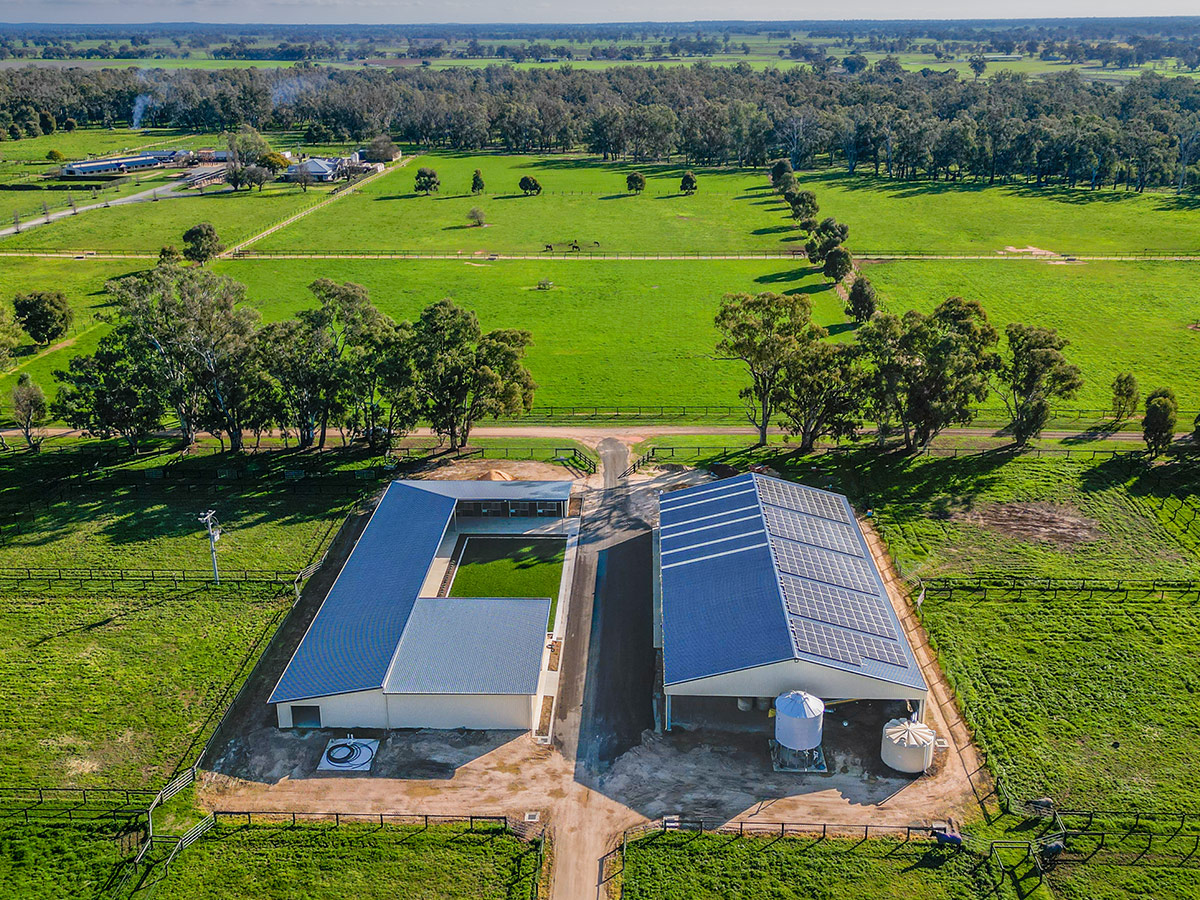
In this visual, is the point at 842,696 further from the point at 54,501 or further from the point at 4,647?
the point at 54,501

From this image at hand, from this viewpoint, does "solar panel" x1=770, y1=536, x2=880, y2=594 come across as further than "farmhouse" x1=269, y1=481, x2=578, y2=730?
Yes

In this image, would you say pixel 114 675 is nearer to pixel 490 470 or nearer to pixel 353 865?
pixel 353 865

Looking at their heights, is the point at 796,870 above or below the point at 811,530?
below

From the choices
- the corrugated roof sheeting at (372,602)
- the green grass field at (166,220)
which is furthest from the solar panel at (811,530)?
the green grass field at (166,220)

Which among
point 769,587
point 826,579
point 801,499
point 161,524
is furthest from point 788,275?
point 161,524

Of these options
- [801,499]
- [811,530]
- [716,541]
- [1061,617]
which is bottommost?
[1061,617]

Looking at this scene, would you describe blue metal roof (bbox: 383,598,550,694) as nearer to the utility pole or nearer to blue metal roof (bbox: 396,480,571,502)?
blue metal roof (bbox: 396,480,571,502)

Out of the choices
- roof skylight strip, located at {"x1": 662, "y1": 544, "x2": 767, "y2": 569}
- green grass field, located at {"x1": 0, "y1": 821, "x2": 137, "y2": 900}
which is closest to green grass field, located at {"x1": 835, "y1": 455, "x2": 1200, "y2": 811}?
roof skylight strip, located at {"x1": 662, "y1": 544, "x2": 767, "y2": 569}

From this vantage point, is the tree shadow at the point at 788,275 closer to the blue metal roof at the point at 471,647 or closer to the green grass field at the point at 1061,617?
the green grass field at the point at 1061,617
